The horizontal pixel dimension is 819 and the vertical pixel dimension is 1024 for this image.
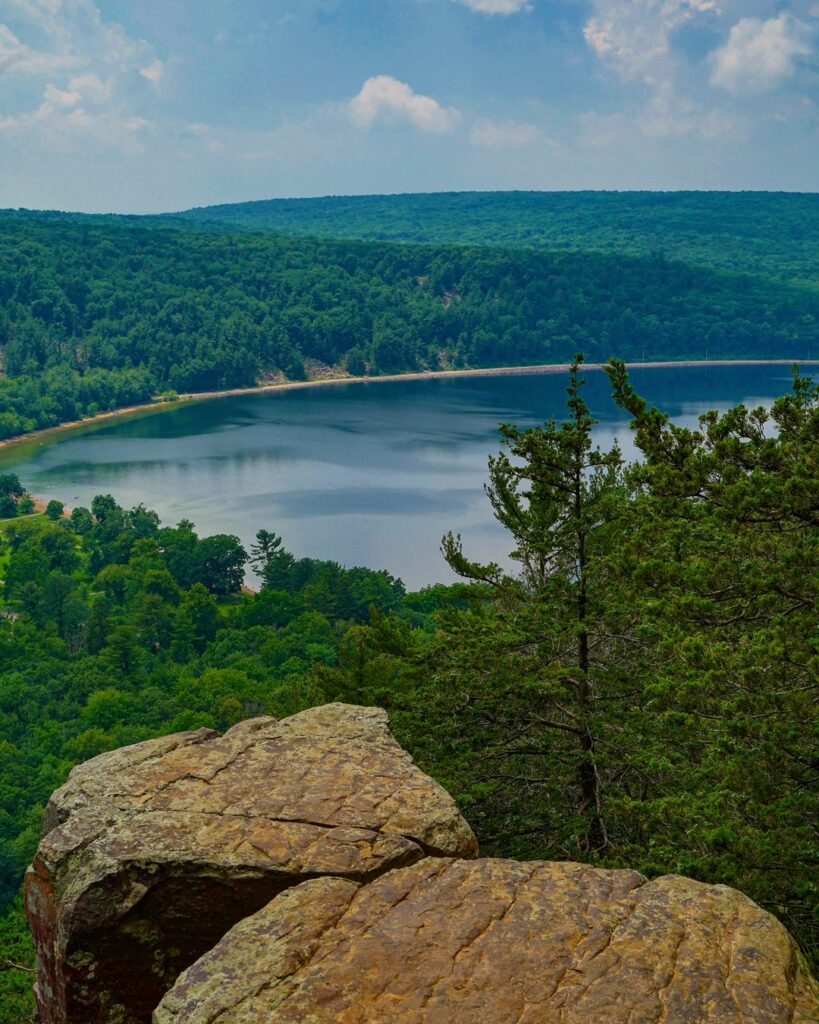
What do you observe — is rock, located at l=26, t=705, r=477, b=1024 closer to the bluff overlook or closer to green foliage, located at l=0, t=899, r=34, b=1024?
the bluff overlook

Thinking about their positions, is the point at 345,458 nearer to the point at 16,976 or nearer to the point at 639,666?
the point at 16,976

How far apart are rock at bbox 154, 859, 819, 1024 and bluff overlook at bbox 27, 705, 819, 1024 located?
1 centimetres

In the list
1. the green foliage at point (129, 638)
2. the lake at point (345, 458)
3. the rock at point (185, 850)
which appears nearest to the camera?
the rock at point (185, 850)

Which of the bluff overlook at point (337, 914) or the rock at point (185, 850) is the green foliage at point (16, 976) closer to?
the rock at point (185, 850)

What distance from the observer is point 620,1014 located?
6.16 meters

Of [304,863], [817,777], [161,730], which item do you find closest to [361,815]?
[304,863]

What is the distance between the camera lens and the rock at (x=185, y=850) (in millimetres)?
8164

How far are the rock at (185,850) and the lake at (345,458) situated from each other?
5577 cm

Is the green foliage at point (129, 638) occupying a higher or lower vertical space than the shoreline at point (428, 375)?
lower

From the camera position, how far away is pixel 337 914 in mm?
7285

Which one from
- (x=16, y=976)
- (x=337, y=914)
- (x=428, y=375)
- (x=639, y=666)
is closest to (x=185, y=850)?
(x=337, y=914)

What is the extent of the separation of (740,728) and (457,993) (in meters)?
5.18

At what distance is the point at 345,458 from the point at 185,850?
334ft

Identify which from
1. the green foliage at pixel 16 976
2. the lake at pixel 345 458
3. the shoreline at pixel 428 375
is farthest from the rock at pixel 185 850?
the shoreline at pixel 428 375
